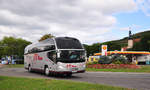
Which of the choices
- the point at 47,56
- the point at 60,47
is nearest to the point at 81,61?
the point at 60,47

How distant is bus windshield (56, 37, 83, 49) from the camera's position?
49.4 ft

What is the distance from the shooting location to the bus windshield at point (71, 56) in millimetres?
14672

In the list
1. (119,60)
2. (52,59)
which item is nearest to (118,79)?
(52,59)

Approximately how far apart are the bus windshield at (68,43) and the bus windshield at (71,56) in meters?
0.45

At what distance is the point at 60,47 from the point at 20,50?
53537 mm

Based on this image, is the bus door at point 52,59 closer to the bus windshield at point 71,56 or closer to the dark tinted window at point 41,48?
the dark tinted window at point 41,48

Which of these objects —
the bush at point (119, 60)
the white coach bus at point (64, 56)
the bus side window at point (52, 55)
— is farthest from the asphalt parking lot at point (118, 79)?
the bush at point (119, 60)

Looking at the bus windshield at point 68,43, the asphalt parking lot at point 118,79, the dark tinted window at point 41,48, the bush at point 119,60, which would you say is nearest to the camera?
the asphalt parking lot at point 118,79

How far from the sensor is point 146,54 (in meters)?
52.7

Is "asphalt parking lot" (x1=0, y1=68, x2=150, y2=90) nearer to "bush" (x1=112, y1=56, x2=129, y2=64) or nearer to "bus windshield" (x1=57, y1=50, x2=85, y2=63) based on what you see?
"bus windshield" (x1=57, y1=50, x2=85, y2=63)

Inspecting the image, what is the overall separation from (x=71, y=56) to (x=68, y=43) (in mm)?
1159

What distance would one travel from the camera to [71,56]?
49.1ft

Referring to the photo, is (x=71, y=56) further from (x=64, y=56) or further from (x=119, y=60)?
(x=119, y=60)

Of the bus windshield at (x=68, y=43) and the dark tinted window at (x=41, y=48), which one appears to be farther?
the dark tinted window at (x=41, y=48)
